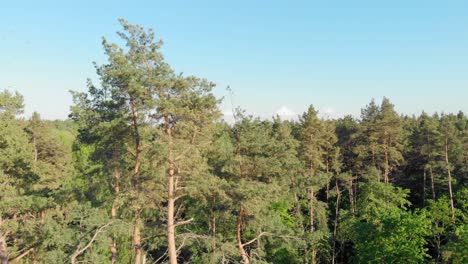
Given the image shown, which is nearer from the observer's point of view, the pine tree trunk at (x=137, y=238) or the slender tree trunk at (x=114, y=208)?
the pine tree trunk at (x=137, y=238)

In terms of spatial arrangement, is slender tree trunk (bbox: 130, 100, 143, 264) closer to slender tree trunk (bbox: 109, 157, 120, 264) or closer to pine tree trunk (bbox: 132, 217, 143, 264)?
pine tree trunk (bbox: 132, 217, 143, 264)

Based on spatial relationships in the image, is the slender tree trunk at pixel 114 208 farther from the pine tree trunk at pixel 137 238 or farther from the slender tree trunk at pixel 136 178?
the pine tree trunk at pixel 137 238

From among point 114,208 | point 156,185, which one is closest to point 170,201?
point 156,185

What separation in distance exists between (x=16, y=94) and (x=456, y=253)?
23.9 metres

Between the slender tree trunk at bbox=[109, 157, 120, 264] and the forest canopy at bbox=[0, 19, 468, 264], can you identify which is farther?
the slender tree trunk at bbox=[109, 157, 120, 264]

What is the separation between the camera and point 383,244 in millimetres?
20000

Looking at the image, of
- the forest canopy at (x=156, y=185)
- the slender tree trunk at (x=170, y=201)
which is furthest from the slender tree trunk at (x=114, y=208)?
the slender tree trunk at (x=170, y=201)

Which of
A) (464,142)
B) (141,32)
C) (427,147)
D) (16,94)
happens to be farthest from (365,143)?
(16,94)

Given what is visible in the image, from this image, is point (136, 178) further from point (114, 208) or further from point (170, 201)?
point (170, 201)

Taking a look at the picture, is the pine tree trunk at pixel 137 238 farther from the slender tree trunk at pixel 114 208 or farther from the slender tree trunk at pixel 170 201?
the slender tree trunk at pixel 170 201

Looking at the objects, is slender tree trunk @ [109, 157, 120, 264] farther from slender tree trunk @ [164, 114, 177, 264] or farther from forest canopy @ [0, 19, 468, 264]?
slender tree trunk @ [164, 114, 177, 264]

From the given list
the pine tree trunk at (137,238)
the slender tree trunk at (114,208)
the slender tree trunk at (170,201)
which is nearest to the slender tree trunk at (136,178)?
the pine tree trunk at (137,238)

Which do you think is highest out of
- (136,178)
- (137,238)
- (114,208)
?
(136,178)

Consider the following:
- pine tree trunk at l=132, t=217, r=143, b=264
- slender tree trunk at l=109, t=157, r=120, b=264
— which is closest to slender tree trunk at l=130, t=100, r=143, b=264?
pine tree trunk at l=132, t=217, r=143, b=264
